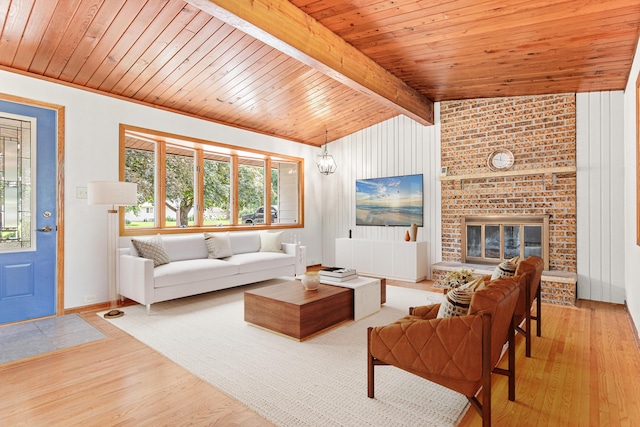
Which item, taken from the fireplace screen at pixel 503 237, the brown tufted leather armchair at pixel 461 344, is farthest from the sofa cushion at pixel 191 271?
the fireplace screen at pixel 503 237

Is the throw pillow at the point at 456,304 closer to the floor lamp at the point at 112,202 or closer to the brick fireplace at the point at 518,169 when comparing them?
the brick fireplace at the point at 518,169

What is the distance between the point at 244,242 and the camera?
18.7 ft

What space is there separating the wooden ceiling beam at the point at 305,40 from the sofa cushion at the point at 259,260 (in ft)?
8.99

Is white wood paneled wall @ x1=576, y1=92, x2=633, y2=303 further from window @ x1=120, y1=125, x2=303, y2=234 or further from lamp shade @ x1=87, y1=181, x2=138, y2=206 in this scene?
lamp shade @ x1=87, y1=181, x2=138, y2=206

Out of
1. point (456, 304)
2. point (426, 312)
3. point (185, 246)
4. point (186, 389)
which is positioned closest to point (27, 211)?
point (185, 246)

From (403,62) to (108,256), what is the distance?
4057 millimetres

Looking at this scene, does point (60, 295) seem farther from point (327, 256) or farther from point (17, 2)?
point (327, 256)

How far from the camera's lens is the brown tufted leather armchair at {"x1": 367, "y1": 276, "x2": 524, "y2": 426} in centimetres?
171

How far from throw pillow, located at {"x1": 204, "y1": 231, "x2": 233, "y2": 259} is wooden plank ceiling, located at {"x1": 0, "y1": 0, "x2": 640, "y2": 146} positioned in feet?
6.05

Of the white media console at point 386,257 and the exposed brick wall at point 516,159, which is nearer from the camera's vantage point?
the exposed brick wall at point 516,159

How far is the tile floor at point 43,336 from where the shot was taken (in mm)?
2937

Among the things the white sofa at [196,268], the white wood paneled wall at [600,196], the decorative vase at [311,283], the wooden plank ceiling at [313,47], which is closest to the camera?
the wooden plank ceiling at [313,47]

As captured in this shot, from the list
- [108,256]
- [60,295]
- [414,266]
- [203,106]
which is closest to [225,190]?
[203,106]

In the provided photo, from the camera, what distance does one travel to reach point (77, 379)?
8.09ft
